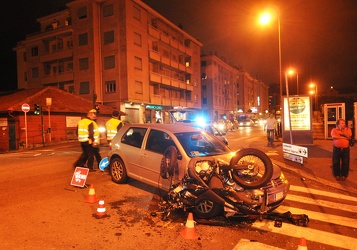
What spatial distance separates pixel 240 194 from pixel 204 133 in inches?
91.7

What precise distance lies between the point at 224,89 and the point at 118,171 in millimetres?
65277

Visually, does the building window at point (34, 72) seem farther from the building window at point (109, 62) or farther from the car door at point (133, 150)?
the car door at point (133, 150)

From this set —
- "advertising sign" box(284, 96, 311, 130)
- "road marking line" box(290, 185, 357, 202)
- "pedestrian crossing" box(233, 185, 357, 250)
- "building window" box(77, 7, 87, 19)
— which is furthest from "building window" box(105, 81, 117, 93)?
"pedestrian crossing" box(233, 185, 357, 250)

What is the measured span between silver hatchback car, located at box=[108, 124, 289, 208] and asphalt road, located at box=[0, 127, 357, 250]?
498 millimetres

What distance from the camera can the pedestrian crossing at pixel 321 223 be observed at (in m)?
4.27

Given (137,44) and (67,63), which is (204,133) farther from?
(67,63)

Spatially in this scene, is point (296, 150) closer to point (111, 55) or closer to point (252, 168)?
point (252, 168)

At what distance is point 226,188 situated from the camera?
15.8 feet

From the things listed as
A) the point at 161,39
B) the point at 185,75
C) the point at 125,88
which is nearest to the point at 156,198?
the point at 125,88

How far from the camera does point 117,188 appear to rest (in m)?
7.34

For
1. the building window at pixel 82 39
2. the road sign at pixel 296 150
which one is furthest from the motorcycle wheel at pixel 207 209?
the building window at pixel 82 39

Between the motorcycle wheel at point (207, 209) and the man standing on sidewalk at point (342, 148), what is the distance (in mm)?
4960

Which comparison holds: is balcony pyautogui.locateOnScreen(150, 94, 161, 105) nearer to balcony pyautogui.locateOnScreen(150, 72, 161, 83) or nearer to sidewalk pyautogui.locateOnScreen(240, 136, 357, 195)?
balcony pyautogui.locateOnScreen(150, 72, 161, 83)

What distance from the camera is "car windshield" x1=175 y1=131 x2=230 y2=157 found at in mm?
6047
